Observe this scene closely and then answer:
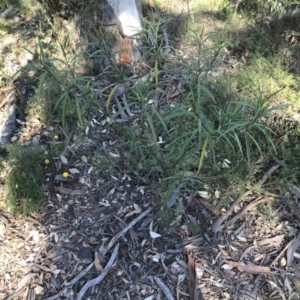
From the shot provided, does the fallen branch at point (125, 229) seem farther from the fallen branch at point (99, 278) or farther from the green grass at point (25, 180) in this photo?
the green grass at point (25, 180)

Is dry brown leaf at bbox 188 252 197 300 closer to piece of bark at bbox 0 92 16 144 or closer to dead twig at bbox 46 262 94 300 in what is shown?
dead twig at bbox 46 262 94 300

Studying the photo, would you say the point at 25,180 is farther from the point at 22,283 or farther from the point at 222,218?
the point at 222,218

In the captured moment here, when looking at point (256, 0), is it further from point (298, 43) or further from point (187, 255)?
point (187, 255)

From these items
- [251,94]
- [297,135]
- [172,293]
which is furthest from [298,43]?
[172,293]

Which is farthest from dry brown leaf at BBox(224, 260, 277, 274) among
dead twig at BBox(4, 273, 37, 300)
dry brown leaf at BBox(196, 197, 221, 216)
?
dead twig at BBox(4, 273, 37, 300)

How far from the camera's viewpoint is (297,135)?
2658 mm

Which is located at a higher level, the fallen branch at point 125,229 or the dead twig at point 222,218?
the fallen branch at point 125,229

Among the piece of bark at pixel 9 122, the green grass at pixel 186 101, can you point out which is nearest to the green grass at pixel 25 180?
the green grass at pixel 186 101

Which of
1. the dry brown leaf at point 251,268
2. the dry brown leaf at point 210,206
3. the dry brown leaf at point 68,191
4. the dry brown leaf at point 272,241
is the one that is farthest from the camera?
the dry brown leaf at point 68,191

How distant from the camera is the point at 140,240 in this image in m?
2.27

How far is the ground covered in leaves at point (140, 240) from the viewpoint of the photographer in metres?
2.12

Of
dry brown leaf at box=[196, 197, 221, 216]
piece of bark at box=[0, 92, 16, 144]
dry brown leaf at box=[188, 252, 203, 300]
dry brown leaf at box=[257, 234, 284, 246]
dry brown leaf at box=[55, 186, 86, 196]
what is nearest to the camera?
dry brown leaf at box=[188, 252, 203, 300]

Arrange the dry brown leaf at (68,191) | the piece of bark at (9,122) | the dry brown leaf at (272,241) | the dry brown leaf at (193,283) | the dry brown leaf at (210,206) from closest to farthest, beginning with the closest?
1. the dry brown leaf at (193,283)
2. the dry brown leaf at (272,241)
3. the dry brown leaf at (210,206)
4. the dry brown leaf at (68,191)
5. the piece of bark at (9,122)

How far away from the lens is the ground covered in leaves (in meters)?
2.12
